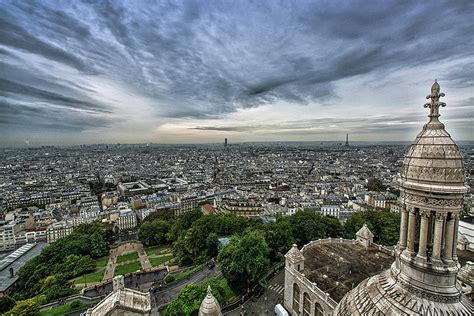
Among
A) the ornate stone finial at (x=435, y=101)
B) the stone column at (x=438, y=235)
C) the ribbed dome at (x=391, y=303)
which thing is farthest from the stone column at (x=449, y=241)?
the ornate stone finial at (x=435, y=101)

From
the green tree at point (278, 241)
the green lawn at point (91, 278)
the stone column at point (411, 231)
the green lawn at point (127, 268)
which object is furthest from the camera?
the green lawn at point (127, 268)

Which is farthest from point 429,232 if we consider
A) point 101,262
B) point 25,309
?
point 101,262

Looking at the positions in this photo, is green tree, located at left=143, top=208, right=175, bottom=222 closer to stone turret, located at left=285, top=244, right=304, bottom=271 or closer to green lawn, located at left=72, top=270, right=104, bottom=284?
green lawn, located at left=72, top=270, right=104, bottom=284

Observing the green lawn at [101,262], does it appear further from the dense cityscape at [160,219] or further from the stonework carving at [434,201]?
the stonework carving at [434,201]

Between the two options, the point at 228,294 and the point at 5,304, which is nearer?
the point at 228,294

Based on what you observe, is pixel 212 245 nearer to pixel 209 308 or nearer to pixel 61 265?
pixel 61 265
